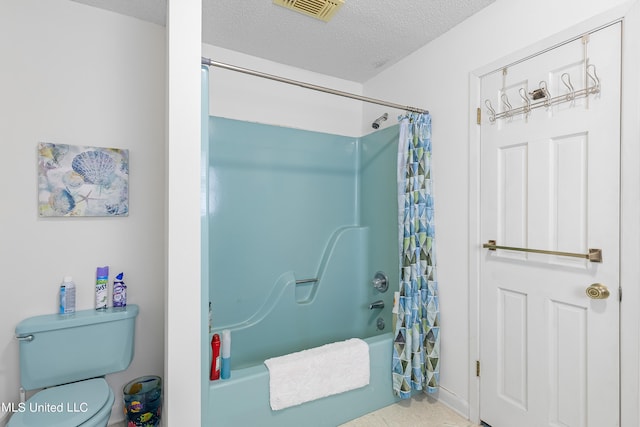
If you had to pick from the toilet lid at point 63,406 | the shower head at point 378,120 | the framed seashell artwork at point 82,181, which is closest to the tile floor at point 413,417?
the toilet lid at point 63,406

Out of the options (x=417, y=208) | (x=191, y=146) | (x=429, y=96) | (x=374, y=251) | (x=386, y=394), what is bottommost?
(x=386, y=394)

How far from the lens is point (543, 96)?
1508 millimetres

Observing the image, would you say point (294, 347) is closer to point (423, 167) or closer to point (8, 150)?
point (423, 167)

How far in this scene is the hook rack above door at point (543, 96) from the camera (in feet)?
4.42

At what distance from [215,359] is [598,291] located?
1734 millimetres

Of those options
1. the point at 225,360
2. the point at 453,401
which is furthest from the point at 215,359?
the point at 453,401

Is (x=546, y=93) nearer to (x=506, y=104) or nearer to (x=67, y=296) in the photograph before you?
(x=506, y=104)

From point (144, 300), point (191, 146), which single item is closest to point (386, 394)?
point (144, 300)

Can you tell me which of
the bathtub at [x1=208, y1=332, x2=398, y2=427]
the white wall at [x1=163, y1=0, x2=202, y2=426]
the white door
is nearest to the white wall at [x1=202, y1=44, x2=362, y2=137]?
the white wall at [x1=163, y1=0, x2=202, y2=426]

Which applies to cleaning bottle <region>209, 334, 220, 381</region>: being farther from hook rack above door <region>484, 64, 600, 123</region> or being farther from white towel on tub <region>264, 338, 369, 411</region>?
hook rack above door <region>484, 64, 600, 123</region>

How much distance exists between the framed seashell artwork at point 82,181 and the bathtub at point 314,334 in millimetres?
→ 1126

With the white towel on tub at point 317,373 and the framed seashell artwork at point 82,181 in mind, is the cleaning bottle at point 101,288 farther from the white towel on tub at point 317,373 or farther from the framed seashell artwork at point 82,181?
the white towel on tub at point 317,373

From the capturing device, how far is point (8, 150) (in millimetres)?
1661

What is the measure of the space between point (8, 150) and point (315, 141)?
1919mm
